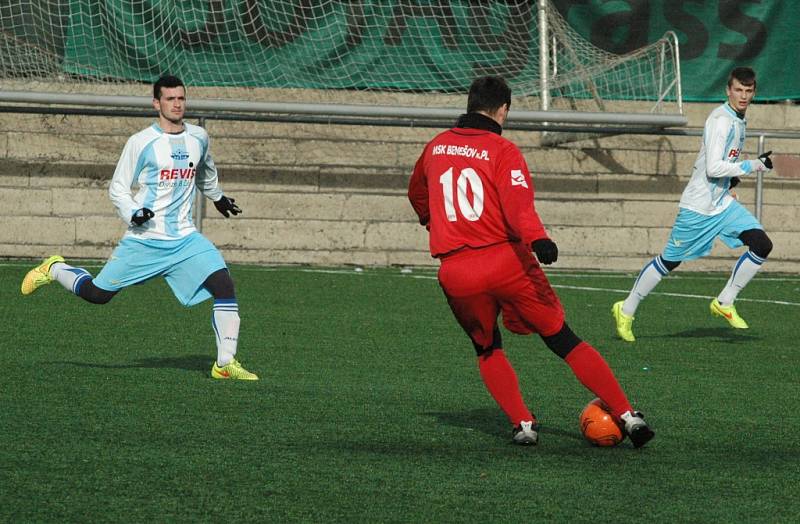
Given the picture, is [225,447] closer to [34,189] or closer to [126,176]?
[126,176]

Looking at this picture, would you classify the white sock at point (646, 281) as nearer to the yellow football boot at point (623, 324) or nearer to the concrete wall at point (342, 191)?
the yellow football boot at point (623, 324)

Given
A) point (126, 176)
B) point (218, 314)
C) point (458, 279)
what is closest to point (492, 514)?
point (458, 279)

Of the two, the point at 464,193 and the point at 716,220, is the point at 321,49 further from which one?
the point at 464,193

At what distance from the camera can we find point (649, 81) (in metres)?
15.9

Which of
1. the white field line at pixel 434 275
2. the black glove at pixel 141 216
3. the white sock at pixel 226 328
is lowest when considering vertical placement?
the white field line at pixel 434 275

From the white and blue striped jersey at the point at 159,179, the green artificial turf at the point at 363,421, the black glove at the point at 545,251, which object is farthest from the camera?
the white and blue striped jersey at the point at 159,179

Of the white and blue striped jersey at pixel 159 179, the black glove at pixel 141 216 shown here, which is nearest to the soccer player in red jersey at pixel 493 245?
the black glove at pixel 141 216

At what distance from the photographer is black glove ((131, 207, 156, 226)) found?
765 cm

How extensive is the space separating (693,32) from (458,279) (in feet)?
36.9

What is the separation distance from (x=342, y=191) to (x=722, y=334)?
20.5ft

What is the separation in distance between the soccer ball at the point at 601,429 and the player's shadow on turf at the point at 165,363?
9.51 ft

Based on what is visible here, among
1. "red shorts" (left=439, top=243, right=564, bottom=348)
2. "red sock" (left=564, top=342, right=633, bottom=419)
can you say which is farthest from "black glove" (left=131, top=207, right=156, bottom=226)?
"red sock" (left=564, top=342, right=633, bottom=419)

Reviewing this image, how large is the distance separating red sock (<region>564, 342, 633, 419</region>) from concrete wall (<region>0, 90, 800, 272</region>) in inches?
393

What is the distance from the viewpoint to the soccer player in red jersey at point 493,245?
5750 mm
